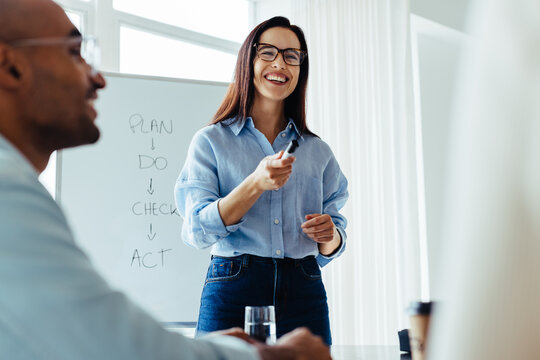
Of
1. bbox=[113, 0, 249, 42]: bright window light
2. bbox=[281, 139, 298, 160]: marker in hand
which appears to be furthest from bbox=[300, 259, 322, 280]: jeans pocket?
bbox=[113, 0, 249, 42]: bright window light

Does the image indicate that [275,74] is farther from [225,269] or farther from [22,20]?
[22,20]

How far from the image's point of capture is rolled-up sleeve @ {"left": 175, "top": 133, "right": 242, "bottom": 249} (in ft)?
5.59

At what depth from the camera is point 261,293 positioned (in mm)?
1671

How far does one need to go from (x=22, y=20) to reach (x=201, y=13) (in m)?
3.29

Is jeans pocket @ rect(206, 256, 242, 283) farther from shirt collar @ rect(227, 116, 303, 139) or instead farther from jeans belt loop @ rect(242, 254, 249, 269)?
shirt collar @ rect(227, 116, 303, 139)

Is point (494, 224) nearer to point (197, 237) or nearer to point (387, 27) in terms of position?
point (197, 237)

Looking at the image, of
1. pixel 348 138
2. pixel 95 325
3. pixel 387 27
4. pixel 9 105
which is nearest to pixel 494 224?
pixel 95 325

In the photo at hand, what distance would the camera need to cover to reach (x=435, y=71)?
425 cm

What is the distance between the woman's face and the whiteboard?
1197mm

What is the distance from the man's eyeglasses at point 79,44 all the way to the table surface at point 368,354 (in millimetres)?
705

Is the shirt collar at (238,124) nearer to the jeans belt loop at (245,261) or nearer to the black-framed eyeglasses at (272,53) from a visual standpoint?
the black-framed eyeglasses at (272,53)

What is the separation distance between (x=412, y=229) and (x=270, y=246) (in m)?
2.35

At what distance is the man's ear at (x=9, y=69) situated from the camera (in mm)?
773

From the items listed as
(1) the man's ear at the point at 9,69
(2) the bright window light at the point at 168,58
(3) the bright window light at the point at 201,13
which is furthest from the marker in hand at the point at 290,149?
(3) the bright window light at the point at 201,13
